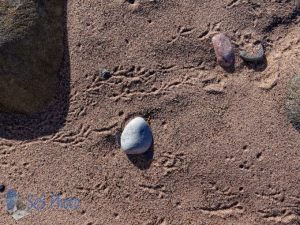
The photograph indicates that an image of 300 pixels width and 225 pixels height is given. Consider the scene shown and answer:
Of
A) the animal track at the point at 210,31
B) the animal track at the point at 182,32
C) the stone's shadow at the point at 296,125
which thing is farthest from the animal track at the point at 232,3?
the stone's shadow at the point at 296,125

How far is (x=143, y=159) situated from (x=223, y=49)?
111cm

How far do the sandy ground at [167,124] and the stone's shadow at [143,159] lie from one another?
0.04 ft

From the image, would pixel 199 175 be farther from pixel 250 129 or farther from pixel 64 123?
pixel 64 123

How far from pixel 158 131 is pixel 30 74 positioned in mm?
1141

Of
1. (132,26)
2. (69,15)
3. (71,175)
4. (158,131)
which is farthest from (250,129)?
(69,15)

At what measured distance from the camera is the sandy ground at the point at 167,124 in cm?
337

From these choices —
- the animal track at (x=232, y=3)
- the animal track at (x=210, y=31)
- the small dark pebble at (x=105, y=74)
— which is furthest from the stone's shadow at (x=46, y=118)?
the animal track at (x=232, y=3)

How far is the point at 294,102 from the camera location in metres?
3.35

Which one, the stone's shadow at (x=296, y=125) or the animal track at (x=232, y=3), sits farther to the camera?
the animal track at (x=232, y=3)

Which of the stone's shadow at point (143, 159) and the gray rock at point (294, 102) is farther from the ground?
the gray rock at point (294, 102)

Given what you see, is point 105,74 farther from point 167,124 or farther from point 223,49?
point 223,49

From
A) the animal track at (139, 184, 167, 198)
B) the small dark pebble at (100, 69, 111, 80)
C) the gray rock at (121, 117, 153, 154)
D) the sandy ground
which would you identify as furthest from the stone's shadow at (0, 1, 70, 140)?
the animal track at (139, 184, 167, 198)

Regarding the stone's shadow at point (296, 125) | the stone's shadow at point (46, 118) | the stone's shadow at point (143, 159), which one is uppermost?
the stone's shadow at point (46, 118)

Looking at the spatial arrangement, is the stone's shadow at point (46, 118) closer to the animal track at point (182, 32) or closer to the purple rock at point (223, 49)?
the animal track at point (182, 32)
